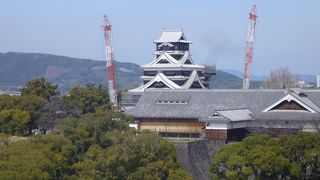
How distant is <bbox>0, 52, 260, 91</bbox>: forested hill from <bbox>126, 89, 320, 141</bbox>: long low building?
4431 inches

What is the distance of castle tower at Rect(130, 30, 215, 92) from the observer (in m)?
45.2

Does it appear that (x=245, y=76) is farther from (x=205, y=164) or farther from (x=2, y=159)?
(x=2, y=159)

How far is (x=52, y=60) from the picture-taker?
170m

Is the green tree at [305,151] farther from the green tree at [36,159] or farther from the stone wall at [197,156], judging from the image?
the green tree at [36,159]

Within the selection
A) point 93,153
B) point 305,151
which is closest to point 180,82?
point 305,151

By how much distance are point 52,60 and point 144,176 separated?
15440cm

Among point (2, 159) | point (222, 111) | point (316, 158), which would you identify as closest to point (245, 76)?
point (222, 111)

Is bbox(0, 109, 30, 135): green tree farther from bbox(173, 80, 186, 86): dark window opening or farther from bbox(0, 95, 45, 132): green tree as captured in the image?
bbox(173, 80, 186, 86): dark window opening

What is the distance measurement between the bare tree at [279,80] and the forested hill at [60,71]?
8654 centimetres

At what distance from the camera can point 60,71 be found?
163000 mm

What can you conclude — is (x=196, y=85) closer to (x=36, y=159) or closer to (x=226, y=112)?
(x=226, y=112)

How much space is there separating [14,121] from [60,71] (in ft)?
451

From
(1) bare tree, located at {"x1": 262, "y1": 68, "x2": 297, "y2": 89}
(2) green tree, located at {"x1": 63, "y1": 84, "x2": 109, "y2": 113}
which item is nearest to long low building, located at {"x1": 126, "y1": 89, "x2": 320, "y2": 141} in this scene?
(2) green tree, located at {"x1": 63, "y1": 84, "x2": 109, "y2": 113}

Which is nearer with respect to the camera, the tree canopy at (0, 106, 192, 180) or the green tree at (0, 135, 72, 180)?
the green tree at (0, 135, 72, 180)
